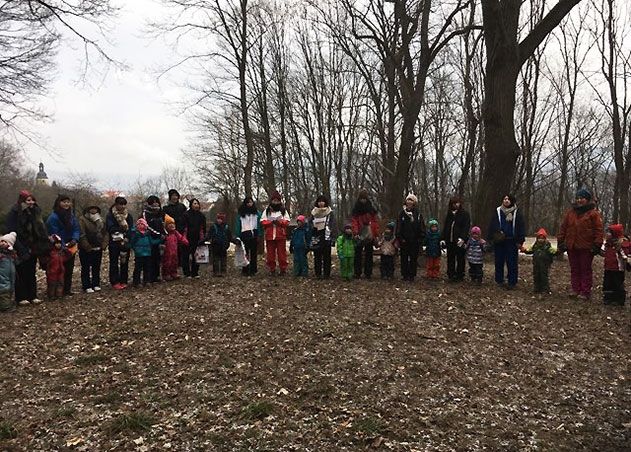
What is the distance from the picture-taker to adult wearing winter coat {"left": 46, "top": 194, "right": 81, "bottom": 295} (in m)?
8.51

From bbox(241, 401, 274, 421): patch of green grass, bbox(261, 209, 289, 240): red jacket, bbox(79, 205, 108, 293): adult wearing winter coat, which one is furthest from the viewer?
bbox(261, 209, 289, 240): red jacket

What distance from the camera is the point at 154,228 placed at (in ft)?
30.8

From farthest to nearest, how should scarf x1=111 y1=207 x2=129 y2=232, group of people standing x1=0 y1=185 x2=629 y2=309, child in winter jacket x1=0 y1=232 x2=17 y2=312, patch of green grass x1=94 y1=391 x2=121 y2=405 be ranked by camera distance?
scarf x1=111 y1=207 x2=129 y2=232, group of people standing x1=0 y1=185 x2=629 y2=309, child in winter jacket x1=0 y1=232 x2=17 y2=312, patch of green grass x1=94 y1=391 x2=121 y2=405

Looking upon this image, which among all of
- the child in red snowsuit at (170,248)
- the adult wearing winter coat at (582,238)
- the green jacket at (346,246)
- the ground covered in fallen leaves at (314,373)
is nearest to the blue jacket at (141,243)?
the child in red snowsuit at (170,248)

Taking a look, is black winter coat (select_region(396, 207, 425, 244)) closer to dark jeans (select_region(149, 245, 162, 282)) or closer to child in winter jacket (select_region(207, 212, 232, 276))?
child in winter jacket (select_region(207, 212, 232, 276))

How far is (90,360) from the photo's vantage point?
226 inches

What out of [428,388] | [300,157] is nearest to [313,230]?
[428,388]

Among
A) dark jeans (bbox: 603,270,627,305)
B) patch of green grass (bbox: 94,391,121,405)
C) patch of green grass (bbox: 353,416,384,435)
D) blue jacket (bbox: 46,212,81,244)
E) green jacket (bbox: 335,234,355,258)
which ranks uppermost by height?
blue jacket (bbox: 46,212,81,244)

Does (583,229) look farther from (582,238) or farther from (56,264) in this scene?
(56,264)

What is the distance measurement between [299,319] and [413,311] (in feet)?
6.03

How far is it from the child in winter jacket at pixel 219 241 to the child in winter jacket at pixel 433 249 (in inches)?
160

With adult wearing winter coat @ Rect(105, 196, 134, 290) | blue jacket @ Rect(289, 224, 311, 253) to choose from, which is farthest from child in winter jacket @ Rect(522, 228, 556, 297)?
adult wearing winter coat @ Rect(105, 196, 134, 290)

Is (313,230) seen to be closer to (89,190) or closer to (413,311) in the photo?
(413,311)

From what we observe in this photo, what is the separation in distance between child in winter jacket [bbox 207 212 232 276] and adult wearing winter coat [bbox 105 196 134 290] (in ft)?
5.41
